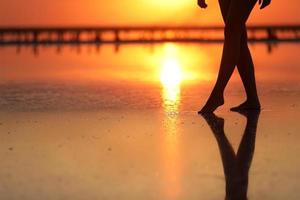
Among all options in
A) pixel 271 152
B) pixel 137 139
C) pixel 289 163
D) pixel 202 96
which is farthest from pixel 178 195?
pixel 202 96

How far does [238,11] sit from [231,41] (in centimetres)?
39

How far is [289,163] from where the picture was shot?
5.21m

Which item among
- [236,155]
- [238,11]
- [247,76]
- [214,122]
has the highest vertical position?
[238,11]

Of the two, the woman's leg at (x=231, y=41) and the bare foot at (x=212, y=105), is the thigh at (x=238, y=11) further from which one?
the bare foot at (x=212, y=105)

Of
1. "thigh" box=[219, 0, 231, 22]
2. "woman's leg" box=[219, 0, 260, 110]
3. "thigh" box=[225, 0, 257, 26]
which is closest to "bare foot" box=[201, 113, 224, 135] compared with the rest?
"woman's leg" box=[219, 0, 260, 110]

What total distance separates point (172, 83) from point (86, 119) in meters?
4.33

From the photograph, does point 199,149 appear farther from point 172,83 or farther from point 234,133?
point 172,83

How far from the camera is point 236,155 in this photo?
18.3ft

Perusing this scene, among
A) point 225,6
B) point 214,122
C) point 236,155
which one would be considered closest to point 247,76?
point 225,6

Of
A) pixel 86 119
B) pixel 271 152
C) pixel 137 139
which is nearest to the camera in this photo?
pixel 271 152

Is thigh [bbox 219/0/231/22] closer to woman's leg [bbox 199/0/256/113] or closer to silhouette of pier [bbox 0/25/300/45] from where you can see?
woman's leg [bbox 199/0/256/113]

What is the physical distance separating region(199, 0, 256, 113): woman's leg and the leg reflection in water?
321 mm

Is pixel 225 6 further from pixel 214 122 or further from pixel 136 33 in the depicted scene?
pixel 136 33

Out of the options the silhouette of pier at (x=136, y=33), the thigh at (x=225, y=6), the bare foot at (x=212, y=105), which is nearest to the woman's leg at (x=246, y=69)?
the bare foot at (x=212, y=105)
